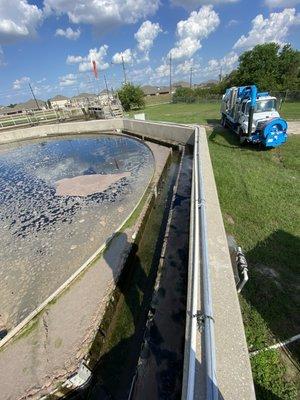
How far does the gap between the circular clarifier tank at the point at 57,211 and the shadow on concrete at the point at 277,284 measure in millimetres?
4134

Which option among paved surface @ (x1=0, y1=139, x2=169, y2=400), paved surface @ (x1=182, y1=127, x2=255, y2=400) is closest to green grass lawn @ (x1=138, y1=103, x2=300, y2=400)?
paved surface @ (x1=182, y1=127, x2=255, y2=400)

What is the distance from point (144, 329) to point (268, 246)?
324cm

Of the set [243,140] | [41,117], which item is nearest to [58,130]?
[41,117]

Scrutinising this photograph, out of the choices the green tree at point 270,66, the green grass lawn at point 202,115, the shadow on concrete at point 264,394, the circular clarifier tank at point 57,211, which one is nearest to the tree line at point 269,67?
the green tree at point 270,66

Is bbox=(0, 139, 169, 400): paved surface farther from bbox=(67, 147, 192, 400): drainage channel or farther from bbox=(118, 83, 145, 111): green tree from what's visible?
bbox=(118, 83, 145, 111): green tree

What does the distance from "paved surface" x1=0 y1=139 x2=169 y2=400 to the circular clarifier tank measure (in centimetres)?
78

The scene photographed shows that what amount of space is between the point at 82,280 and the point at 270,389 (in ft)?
12.9

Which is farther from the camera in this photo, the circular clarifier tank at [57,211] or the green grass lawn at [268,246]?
the circular clarifier tank at [57,211]

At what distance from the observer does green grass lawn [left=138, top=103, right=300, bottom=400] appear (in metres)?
3.22

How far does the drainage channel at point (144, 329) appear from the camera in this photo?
339 centimetres

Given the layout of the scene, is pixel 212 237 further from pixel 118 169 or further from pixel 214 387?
pixel 118 169

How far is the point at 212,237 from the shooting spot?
14.5ft

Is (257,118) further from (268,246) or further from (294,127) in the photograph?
(268,246)

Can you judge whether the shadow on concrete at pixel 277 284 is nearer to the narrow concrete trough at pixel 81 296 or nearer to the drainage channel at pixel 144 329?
the narrow concrete trough at pixel 81 296
